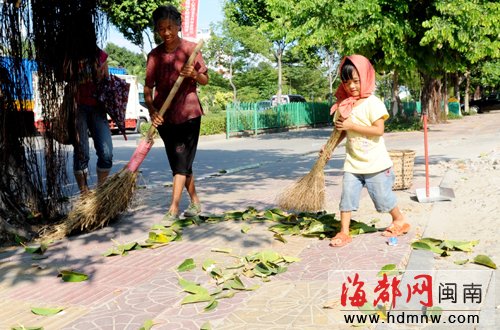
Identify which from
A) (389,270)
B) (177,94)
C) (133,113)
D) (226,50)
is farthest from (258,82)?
(389,270)

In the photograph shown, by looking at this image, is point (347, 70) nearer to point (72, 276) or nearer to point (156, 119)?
point (156, 119)

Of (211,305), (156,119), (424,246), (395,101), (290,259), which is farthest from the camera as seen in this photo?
(395,101)

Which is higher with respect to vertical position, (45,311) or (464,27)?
(464,27)

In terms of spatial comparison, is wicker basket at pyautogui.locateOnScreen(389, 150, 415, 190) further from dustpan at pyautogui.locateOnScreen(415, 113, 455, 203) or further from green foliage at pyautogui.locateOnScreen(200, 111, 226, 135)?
green foliage at pyautogui.locateOnScreen(200, 111, 226, 135)

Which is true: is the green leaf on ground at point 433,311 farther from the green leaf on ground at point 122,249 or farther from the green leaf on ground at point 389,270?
the green leaf on ground at point 122,249

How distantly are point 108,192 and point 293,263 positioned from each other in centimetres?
198

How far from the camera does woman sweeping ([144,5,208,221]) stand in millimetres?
4883

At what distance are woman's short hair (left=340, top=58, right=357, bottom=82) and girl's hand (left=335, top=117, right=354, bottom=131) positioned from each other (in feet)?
1.01

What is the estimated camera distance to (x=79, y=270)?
3.79m

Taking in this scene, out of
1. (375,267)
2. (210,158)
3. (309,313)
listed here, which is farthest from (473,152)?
(309,313)

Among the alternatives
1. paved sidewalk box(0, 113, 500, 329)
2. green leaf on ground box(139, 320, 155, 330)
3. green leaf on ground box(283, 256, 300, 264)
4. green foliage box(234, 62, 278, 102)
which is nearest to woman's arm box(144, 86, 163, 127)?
paved sidewalk box(0, 113, 500, 329)

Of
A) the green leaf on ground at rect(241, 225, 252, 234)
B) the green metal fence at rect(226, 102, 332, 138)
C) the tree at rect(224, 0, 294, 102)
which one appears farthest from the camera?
the tree at rect(224, 0, 294, 102)

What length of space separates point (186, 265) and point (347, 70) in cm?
187

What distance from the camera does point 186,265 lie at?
3709mm
